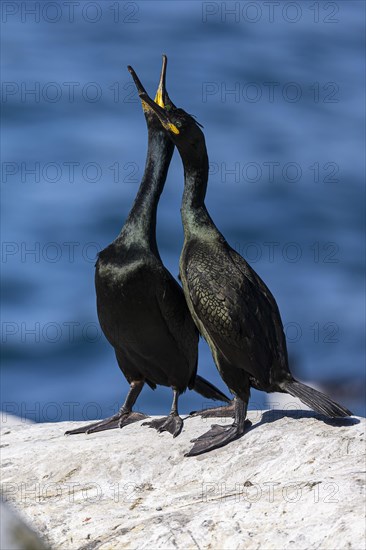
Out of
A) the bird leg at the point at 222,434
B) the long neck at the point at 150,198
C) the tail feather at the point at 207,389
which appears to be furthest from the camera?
the tail feather at the point at 207,389

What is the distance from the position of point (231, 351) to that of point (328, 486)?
1042 millimetres

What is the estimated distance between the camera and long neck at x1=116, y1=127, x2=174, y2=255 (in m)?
5.28

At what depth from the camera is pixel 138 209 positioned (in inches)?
210

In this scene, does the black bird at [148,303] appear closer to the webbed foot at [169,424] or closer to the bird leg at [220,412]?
the webbed foot at [169,424]

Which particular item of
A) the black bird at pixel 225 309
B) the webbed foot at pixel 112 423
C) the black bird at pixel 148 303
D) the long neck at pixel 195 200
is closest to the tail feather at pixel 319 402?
the black bird at pixel 225 309

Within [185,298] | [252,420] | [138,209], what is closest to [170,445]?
[252,420]

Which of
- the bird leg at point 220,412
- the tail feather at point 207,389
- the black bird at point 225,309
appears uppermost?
the black bird at point 225,309

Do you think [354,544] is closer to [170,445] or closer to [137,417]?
[170,445]

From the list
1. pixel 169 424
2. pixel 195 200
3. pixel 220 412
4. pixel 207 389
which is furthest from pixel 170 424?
pixel 195 200

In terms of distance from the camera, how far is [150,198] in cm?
538

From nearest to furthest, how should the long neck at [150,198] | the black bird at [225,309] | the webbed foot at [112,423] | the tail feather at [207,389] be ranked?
the black bird at [225,309] → the long neck at [150,198] → the webbed foot at [112,423] → the tail feather at [207,389]

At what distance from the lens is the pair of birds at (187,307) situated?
16.1ft

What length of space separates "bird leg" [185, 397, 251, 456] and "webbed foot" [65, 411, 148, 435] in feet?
2.06

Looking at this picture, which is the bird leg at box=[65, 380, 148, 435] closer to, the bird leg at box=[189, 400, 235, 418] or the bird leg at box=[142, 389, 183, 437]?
the bird leg at box=[142, 389, 183, 437]
